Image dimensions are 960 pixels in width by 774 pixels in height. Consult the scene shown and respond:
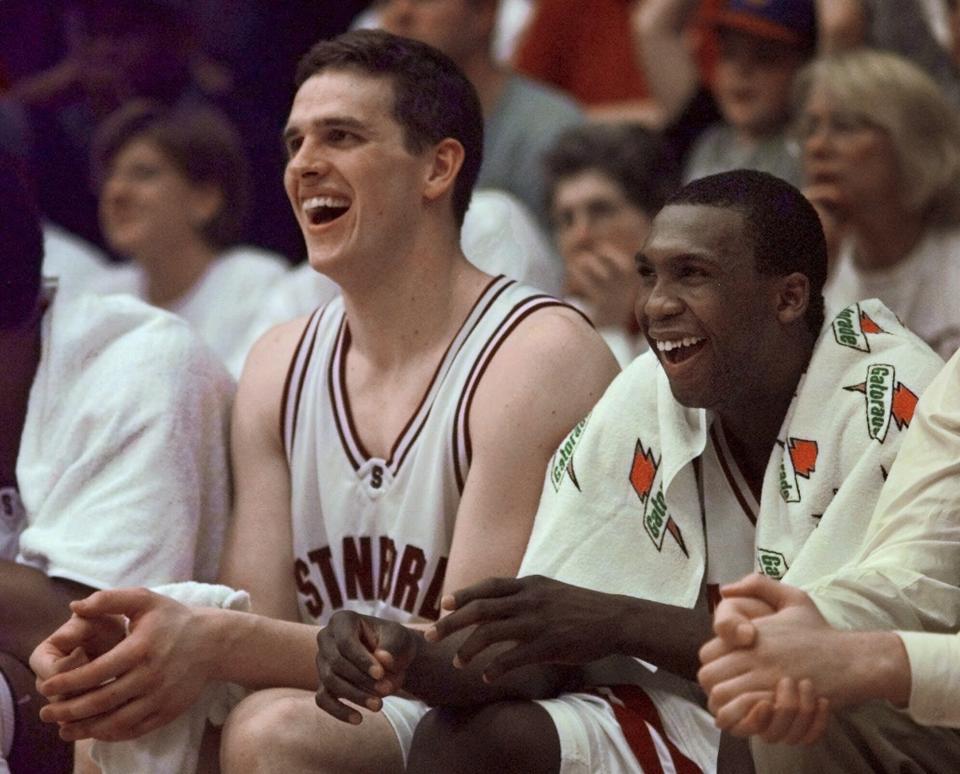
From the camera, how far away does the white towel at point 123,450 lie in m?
3.79

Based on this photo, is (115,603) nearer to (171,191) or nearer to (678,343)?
(678,343)

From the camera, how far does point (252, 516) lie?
3936mm

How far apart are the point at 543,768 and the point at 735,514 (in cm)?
60

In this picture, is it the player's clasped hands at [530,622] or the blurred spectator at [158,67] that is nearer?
the player's clasped hands at [530,622]

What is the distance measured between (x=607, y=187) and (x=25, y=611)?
7.71ft

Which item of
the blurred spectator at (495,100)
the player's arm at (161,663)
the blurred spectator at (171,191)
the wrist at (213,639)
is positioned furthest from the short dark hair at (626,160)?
the wrist at (213,639)

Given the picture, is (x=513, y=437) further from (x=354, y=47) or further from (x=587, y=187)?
(x=587, y=187)

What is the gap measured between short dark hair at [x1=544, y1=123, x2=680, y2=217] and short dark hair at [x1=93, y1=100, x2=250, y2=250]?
1.40 m

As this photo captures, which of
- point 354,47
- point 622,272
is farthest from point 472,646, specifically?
point 622,272

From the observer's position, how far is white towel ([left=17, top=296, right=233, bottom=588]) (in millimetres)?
3793

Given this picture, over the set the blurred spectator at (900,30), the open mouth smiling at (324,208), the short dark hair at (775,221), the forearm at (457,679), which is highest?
the blurred spectator at (900,30)

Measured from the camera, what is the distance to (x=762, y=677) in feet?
8.59

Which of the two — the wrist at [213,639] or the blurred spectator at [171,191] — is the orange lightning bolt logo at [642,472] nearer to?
the wrist at [213,639]

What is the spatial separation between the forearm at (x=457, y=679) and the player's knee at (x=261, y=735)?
8.7 inches
